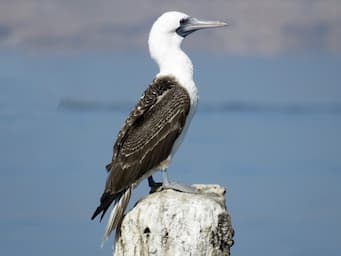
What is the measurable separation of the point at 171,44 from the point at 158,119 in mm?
1122

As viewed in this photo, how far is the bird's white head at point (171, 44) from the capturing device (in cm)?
1159

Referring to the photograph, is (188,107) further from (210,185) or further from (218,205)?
(218,205)

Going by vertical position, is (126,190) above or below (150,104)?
below

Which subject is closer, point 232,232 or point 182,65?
point 232,232

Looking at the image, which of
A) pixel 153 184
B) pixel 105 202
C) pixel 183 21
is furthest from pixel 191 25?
pixel 105 202

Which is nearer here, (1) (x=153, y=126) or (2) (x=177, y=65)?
(1) (x=153, y=126)

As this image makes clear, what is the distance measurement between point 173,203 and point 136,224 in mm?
507

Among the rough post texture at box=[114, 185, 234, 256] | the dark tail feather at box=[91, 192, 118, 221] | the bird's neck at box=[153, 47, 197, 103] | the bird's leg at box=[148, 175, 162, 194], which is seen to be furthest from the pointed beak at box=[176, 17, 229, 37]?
the rough post texture at box=[114, 185, 234, 256]

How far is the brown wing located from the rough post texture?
5.01 feet

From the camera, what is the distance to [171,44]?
11875mm

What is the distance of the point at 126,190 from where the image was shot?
10867 mm

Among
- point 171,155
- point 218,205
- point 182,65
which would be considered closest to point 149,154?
point 171,155

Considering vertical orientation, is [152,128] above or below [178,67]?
below

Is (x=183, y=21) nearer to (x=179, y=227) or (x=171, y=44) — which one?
(x=171, y=44)
